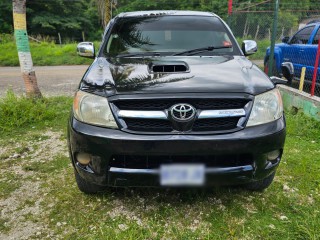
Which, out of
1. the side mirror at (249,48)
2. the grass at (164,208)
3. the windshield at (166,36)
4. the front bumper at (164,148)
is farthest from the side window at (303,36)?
the front bumper at (164,148)

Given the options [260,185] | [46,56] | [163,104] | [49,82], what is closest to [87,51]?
[163,104]

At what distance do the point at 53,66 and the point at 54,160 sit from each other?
10.2 metres

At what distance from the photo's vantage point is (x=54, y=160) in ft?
11.1

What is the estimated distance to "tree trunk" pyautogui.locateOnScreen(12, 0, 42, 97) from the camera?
4.86 metres

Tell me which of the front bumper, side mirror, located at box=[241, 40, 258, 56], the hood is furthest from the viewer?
side mirror, located at box=[241, 40, 258, 56]

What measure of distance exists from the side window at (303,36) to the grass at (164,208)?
430cm

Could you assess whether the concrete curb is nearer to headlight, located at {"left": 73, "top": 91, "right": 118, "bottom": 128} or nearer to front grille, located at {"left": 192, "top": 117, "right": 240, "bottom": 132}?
front grille, located at {"left": 192, "top": 117, "right": 240, "bottom": 132}

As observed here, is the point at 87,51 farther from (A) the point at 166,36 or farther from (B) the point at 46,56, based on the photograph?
→ (B) the point at 46,56

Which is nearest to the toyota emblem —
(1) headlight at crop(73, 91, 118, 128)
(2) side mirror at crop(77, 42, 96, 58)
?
(1) headlight at crop(73, 91, 118, 128)

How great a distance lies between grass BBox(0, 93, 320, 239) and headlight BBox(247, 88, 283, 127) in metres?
0.79

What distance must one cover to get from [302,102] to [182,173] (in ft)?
11.4

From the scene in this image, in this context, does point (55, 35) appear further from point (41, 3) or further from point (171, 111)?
point (171, 111)

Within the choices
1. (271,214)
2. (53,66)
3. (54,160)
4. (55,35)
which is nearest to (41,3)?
(55,35)

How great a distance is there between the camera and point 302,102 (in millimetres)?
4762
